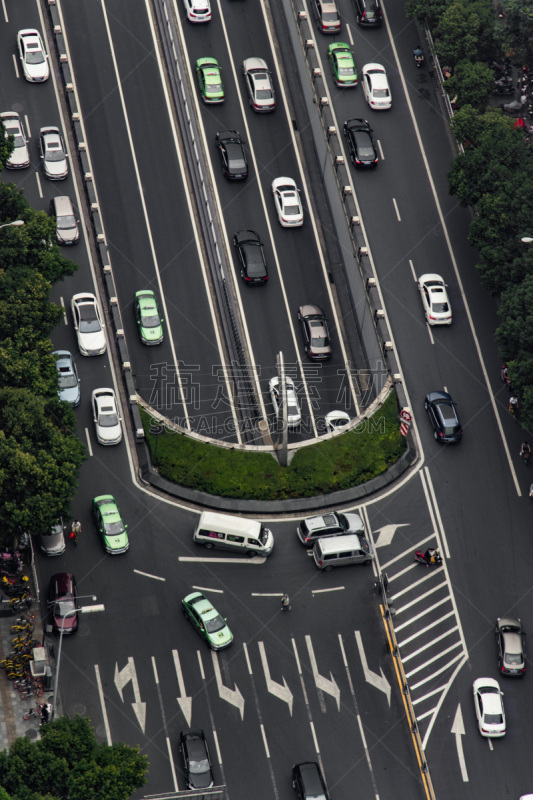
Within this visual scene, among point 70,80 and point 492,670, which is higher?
point 70,80

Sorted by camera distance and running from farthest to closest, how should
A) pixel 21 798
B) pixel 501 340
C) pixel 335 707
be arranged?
1. pixel 501 340
2. pixel 335 707
3. pixel 21 798

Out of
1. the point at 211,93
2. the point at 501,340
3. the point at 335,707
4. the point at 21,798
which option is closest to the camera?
the point at 21,798

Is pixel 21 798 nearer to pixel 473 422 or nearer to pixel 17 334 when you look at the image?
pixel 17 334

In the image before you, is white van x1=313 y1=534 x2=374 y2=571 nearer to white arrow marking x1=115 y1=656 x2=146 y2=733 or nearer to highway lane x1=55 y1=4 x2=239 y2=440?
highway lane x1=55 y1=4 x2=239 y2=440

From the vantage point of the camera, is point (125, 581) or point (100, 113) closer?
point (125, 581)

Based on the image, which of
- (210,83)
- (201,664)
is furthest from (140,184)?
(201,664)

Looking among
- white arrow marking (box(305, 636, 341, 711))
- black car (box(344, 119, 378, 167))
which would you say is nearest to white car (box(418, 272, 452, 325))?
black car (box(344, 119, 378, 167))

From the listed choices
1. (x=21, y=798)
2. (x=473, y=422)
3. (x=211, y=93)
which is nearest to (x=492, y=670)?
(x=473, y=422)

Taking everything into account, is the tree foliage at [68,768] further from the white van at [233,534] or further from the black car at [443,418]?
the black car at [443,418]
